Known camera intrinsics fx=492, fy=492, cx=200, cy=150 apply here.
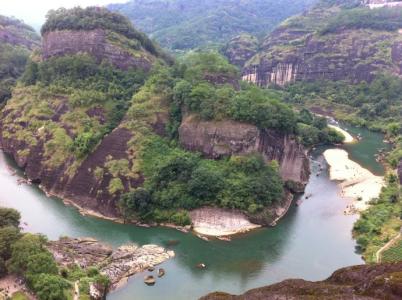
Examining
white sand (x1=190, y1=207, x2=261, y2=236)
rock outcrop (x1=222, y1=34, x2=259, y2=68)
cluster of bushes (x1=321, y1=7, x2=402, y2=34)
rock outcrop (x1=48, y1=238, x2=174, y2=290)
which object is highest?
cluster of bushes (x1=321, y1=7, x2=402, y2=34)

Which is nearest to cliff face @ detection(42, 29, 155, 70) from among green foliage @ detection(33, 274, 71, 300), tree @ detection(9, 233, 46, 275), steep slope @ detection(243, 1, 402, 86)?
tree @ detection(9, 233, 46, 275)

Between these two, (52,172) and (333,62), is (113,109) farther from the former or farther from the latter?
(333,62)

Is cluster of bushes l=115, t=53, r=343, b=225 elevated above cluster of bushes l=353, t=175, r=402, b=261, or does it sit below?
above

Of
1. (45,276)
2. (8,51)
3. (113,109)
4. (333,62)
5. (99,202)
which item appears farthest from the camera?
(333,62)

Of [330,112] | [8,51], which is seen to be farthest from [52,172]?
[330,112]

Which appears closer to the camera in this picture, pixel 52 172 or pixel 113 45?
pixel 52 172

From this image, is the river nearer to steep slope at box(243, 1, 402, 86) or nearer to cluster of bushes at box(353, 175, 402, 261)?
cluster of bushes at box(353, 175, 402, 261)

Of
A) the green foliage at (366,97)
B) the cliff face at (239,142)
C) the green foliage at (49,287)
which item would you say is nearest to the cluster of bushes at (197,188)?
the cliff face at (239,142)

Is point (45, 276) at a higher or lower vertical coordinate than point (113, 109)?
lower

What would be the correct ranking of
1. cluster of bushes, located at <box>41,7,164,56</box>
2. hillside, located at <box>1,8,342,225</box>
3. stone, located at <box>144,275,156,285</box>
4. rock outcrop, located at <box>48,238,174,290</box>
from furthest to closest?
1. cluster of bushes, located at <box>41,7,164,56</box>
2. hillside, located at <box>1,8,342,225</box>
3. rock outcrop, located at <box>48,238,174,290</box>
4. stone, located at <box>144,275,156,285</box>
